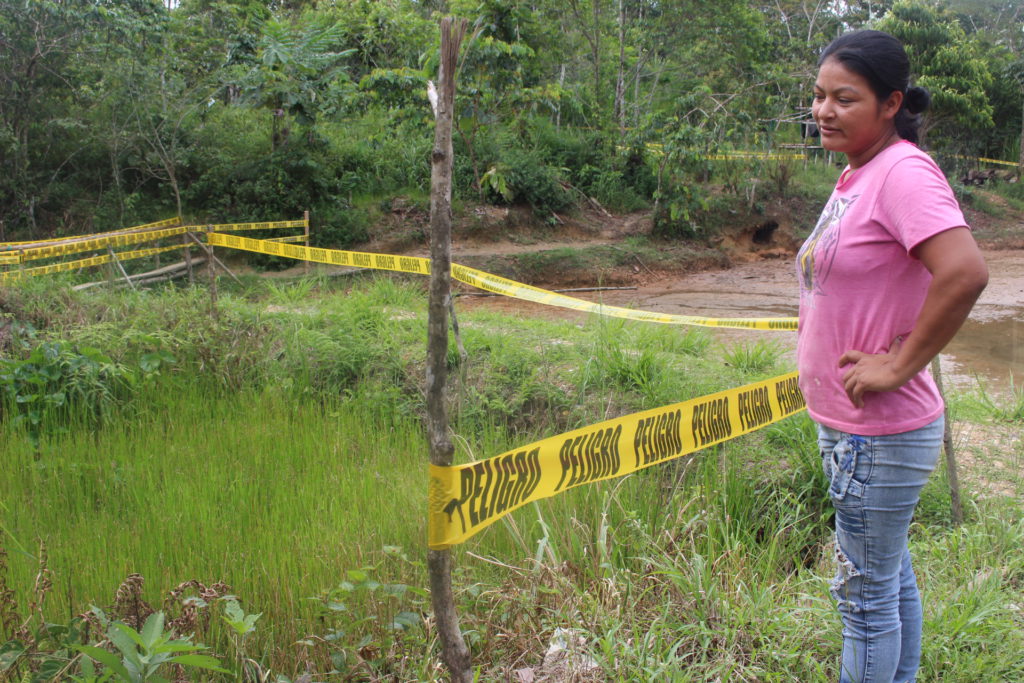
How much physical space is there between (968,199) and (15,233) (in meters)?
18.5

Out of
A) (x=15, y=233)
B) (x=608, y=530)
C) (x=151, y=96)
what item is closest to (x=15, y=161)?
(x=15, y=233)

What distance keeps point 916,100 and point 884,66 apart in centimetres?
16

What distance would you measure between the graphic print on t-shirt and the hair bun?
0.27 meters

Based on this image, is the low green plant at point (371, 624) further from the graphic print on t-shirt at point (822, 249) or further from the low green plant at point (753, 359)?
the low green plant at point (753, 359)

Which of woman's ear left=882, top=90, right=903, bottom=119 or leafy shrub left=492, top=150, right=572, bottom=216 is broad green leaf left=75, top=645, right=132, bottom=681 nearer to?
woman's ear left=882, top=90, right=903, bottom=119

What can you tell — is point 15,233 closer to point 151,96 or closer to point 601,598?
point 151,96

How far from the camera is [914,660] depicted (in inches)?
79.9

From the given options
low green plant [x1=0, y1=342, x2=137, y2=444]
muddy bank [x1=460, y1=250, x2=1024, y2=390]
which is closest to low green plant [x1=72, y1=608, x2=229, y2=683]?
low green plant [x1=0, y1=342, x2=137, y2=444]

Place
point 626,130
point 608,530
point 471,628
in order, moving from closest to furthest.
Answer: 1. point 471,628
2. point 608,530
3. point 626,130

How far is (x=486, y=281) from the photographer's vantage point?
239 inches

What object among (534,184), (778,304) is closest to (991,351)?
(778,304)

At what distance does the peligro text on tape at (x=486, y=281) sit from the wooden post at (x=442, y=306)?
10.8 ft

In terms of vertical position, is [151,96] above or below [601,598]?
above

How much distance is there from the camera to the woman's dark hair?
5.84 ft
